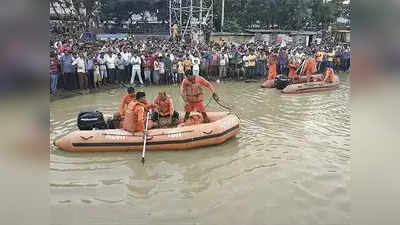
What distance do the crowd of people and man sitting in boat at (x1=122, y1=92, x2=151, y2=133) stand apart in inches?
220

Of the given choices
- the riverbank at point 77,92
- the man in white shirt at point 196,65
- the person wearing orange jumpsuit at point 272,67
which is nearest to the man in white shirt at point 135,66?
the riverbank at point 77,92

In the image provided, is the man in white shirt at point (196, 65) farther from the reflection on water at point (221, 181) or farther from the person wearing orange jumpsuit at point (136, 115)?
the person wearing orange jumpsuit at point (136, 115)

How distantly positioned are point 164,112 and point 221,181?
2.74 m

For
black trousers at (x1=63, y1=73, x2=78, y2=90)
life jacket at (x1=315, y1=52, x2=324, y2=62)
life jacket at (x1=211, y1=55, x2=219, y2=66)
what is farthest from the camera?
life jacket at (x1=315, y1=52, x2=324, y2=62)

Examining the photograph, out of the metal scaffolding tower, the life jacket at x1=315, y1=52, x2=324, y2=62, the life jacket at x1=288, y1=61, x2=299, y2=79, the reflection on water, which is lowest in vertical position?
the reflection on water

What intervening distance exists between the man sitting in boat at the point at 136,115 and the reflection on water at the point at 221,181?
0.50 metres

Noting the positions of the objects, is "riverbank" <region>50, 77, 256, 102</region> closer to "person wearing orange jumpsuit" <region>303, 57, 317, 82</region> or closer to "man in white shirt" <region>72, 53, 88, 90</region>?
"man in white shirt" <region>72, 53, 88, 90</region>

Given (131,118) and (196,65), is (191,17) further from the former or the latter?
(131,118)

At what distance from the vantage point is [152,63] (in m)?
15.5

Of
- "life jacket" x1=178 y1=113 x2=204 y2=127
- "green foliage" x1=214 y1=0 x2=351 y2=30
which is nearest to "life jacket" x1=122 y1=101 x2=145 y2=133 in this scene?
"life jacket" x1=178 y1=113 x2=204 y2=127

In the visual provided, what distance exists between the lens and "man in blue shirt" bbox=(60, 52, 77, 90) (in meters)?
13.3

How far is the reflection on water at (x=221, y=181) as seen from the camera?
17.4ft
